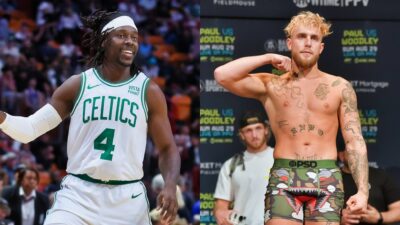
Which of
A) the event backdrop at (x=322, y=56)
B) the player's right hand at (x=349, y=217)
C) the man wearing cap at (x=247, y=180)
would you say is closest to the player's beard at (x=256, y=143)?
the man wearing cap at (x=247, y=180)

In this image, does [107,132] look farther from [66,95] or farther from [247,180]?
[247,180]

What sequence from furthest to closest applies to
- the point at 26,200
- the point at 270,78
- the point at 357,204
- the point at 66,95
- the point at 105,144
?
the point at 26,200, the point at 270,78, the point at 357,204, the point at 66,95, the point at 105,144

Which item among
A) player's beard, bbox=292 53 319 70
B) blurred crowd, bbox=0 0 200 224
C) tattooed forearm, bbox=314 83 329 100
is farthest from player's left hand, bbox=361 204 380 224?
blurred crowd, bbox=0 0 200 224

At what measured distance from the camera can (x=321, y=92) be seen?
7395 mm

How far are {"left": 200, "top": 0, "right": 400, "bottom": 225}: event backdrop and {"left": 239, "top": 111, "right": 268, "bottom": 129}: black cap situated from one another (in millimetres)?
252

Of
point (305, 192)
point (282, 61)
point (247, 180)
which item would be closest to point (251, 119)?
point (247, 180)

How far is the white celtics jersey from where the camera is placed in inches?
246

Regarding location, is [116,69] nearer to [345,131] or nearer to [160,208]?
[160,208]

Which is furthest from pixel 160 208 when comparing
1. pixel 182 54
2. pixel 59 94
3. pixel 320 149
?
pixel 182 54

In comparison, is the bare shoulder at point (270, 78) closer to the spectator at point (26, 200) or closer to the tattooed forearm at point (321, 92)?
the tattooed forearm at point (321, 92)

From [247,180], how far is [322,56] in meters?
1.57

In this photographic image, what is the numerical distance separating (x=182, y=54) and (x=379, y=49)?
1277cm

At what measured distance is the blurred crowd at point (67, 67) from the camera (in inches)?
642

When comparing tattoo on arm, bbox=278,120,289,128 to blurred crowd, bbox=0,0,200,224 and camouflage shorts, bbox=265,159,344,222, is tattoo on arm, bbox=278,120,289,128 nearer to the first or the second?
camouflage shorts, bbox=265,159,344,222
